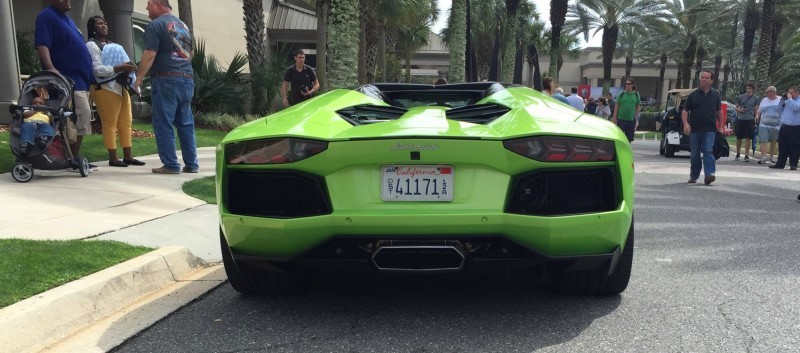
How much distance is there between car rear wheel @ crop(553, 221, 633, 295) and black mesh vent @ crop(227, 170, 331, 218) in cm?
133

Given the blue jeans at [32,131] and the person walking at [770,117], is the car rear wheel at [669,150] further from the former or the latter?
the blue jeans at [32,131]

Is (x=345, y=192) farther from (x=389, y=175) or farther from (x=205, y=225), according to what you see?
(x=205, y=225)

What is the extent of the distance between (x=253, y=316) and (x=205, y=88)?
1237 cm

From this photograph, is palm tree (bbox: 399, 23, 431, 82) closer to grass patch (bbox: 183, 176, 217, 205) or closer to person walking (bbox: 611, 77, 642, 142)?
person walking (bbox: 611, 77, 642, 142)

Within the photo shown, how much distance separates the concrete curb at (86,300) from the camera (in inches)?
104

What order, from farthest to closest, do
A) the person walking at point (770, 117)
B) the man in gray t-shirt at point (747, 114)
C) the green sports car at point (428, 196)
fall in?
the man in gray t-shirt at point (747, 114), the person walking at point (770, 117), the green sports car at point (428, 196)

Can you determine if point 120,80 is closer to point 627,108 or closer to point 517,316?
point 517,316

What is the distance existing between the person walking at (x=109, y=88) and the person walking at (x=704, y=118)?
734 cm

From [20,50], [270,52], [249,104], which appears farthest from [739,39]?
[20,50]

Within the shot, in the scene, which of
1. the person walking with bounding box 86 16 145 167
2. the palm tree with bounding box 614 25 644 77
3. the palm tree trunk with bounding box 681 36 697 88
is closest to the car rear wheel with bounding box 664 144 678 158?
the person walking with bounding box 86 16 145 167

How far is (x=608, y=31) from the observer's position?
143 feet

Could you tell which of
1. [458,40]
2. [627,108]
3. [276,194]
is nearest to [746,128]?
[627,108]

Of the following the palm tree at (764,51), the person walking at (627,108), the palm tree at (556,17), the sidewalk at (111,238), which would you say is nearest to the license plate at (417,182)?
the sidewalk at (111,238)

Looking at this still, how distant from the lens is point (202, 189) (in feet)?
21.1
